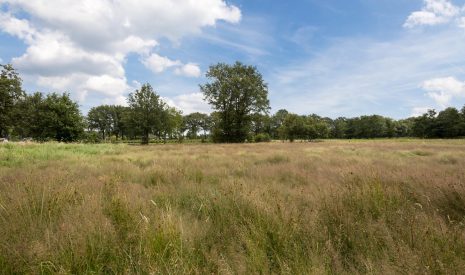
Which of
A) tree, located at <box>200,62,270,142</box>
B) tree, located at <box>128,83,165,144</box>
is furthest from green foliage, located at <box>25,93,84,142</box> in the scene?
tree, located at <box>200,62,270,142</box>

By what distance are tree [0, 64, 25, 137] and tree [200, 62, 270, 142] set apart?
96.1ft

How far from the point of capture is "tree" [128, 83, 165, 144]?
5016cm

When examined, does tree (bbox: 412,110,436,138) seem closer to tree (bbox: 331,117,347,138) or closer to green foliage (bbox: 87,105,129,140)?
tree (bbox: 331,117,347,138)

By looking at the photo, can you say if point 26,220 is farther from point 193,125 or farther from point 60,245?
point 193,125

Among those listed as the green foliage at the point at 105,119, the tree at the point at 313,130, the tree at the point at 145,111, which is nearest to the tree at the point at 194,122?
the green foliage at the point at 105,119

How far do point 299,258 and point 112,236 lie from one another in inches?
79.0

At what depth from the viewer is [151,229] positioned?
304cm

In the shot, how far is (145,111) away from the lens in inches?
1986

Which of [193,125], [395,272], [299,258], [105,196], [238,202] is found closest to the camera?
[395,272]

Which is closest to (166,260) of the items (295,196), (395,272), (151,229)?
(151,229)

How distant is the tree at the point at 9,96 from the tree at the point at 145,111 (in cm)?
1701

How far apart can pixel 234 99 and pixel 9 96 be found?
115ft

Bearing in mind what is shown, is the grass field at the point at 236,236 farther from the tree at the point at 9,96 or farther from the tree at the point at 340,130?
the tree at the point at 340,130

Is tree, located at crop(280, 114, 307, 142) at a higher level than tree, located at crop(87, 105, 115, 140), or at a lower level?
lower
